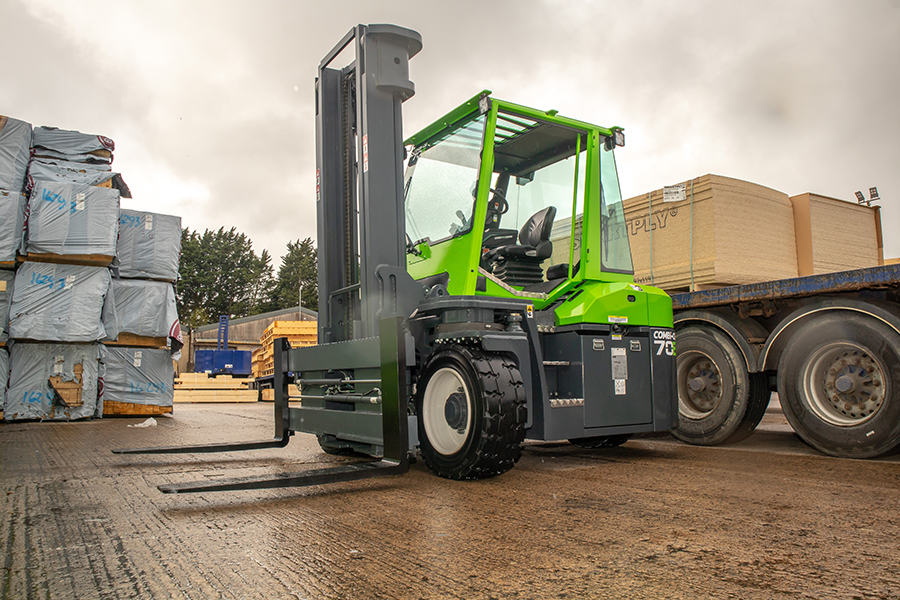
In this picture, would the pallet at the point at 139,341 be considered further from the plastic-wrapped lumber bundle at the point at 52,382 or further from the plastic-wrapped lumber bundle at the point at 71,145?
the plastic-wrapped lumber bundle at the point at 71,145

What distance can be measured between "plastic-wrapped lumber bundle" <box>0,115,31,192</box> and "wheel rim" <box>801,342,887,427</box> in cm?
1025

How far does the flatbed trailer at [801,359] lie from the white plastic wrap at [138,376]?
834 cm

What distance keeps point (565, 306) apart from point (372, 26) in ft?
7.44

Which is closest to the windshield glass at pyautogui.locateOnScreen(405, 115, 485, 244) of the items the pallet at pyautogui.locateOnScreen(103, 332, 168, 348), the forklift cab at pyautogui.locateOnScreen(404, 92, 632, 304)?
the forklift cab at pyautogui.locateOnScreen(404, 92, 632, 304)

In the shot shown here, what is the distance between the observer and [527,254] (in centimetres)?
455

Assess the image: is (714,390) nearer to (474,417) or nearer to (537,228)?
(537,228)

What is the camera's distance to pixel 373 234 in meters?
3.98

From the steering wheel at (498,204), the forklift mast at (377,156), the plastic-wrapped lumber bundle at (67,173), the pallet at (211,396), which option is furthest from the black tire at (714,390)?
the pallet at (211,396)

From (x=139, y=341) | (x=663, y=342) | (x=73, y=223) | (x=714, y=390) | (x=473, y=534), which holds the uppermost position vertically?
(x=73, y=223)

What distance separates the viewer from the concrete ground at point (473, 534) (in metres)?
→ 1.84

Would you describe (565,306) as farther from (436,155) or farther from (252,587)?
(252,587)

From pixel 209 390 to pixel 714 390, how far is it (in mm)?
15312

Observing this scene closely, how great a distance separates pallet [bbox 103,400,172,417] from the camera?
33.1 ft

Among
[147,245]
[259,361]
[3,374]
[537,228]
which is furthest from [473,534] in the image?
[259,361]
